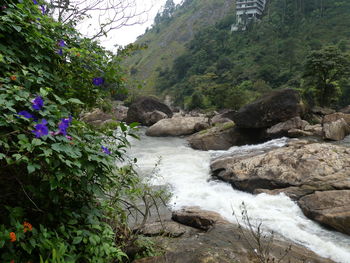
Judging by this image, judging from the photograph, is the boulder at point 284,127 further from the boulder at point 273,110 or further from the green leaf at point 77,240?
the green leaf at point 77,240

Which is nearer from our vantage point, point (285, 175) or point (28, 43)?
point (28, 43)

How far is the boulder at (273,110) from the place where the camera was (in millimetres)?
12867

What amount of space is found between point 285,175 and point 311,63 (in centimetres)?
1407

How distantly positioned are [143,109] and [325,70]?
14.1 meters

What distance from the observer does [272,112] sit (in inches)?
508

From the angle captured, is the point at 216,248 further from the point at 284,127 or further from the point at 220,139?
the point at 284,127

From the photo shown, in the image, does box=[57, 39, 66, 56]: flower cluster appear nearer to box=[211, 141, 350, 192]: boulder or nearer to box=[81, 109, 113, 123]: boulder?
box=[81, 109, 113, 123]: boulder

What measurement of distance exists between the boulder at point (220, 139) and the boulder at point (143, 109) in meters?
9.01

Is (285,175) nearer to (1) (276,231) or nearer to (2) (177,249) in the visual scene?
(1) (276,231)

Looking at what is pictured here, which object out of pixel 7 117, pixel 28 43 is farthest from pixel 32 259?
pixel 28 43

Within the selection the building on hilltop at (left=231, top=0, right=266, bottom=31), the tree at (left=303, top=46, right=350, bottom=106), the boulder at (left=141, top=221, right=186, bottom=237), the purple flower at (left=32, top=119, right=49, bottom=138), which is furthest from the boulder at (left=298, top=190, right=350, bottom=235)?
the building on hilltop at (left=231, top=0, right=266, bottom=31)

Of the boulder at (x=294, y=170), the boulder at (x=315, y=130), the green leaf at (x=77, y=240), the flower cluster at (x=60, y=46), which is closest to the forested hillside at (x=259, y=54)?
the boulder at (x=315, y=130)

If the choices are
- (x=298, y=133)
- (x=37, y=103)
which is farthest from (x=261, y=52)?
(x=37, y=103)

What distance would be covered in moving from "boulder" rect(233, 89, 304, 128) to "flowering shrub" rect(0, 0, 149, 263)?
37.8ft
